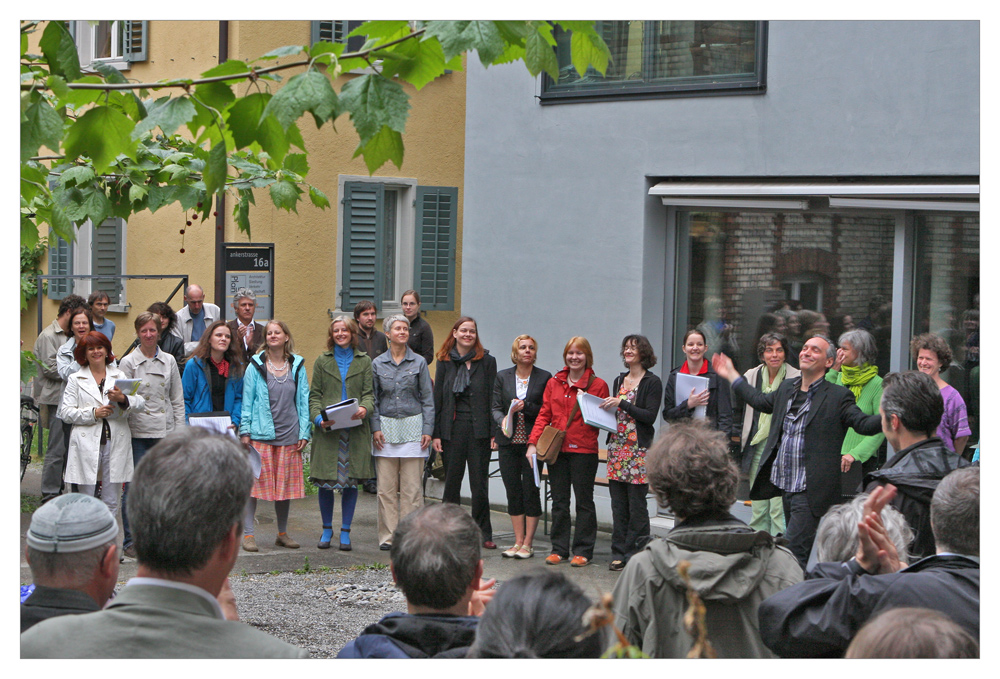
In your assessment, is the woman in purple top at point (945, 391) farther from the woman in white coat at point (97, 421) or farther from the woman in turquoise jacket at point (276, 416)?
the woman in white coat at point (97, 421)

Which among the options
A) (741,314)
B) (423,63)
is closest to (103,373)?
(741,314)

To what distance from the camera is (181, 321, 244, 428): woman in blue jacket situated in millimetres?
8844

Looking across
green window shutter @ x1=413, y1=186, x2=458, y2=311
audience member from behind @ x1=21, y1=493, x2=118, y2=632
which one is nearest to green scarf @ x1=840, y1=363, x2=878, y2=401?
audience member from behind @ x1=21, y1=493, x2=118, y2=632

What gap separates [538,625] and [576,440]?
6.34m

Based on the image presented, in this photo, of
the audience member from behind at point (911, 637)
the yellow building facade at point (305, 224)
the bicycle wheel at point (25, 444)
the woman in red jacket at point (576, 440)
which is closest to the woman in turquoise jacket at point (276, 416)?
the woman in red jacket at point (576, 440)

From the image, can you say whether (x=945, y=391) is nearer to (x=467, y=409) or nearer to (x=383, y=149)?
(x=467, y=409)

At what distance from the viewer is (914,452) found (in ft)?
14.6

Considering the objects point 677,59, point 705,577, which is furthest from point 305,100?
point 677,59

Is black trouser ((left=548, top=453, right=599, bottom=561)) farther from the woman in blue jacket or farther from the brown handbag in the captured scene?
the woman in blue jacket

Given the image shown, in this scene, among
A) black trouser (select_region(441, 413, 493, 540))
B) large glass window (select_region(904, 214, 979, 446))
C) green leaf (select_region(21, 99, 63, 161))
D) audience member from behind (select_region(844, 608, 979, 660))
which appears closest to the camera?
audience member from behind (select_region(844, 608, 979, 660))

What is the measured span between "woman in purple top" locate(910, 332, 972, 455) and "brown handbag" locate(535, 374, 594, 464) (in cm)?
256

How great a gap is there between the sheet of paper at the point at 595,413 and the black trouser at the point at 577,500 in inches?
13.0

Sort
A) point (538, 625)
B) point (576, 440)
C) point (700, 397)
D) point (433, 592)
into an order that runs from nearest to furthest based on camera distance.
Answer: point (538, 625) → point (433, 592) → point (700, 397) → point (576, 440)

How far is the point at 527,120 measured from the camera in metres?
10.1
